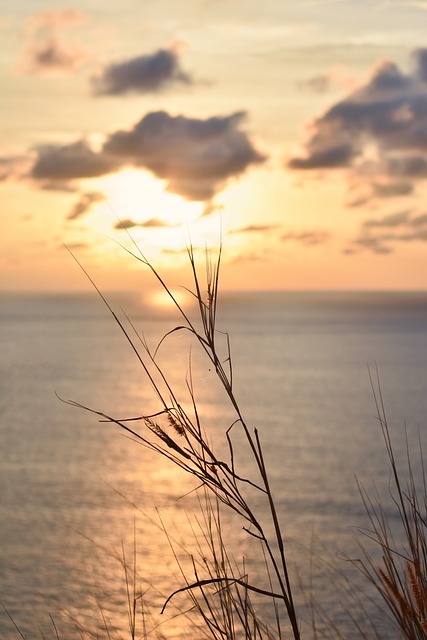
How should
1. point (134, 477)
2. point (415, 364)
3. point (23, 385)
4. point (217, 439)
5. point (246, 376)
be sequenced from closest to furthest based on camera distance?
point (134, 477), point (217, 439), point (23, 385), point (246, 376), point (415, 364)

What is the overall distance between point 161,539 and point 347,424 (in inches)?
1931

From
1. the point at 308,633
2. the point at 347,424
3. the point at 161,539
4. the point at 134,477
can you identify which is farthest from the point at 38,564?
the point at 347,424

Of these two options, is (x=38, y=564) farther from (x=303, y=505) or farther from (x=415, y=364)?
(x=415, y=364)

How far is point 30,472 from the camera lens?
95.5m

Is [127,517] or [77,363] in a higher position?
[77,363]

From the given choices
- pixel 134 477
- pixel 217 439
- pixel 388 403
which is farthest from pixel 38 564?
pixel 388 403

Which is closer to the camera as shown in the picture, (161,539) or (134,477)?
(161,539)

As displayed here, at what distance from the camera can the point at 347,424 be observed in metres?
120

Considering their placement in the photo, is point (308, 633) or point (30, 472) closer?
point (308, 633)

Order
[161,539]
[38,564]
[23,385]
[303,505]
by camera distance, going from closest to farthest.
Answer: [38,564] < [161,539] < [303,505] < [23,385]

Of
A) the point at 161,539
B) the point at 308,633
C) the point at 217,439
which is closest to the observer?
the point at 308,633

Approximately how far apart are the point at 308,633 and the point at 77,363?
148m

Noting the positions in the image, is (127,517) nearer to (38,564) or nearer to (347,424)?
(38,564)

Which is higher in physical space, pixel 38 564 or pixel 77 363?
pixel 77 363
